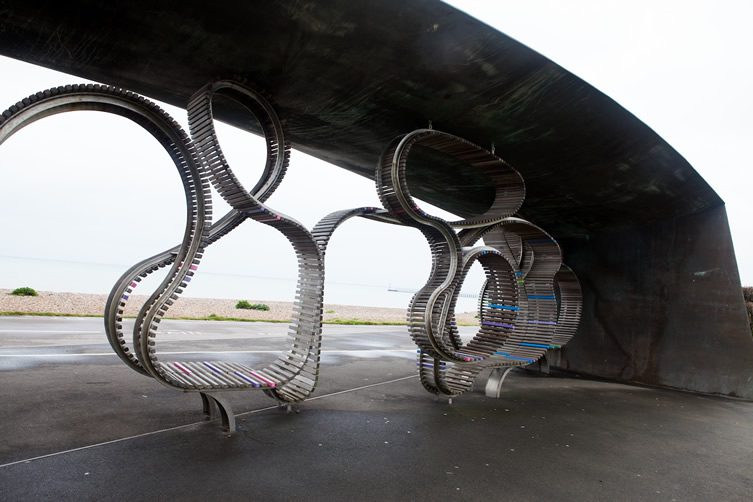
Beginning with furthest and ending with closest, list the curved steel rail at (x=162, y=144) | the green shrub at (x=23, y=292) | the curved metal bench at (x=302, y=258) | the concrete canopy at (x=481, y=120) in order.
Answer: the green shrub at (x=23, y=292) < the curved metal bench at (x=302, y=258) < the concrete canopy at (x=481, y=120) < the curved steel rail at (x=162, y=144)

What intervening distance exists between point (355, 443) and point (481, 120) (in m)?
3.94

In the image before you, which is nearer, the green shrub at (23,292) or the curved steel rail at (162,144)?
the curved steel rail at (162,144)

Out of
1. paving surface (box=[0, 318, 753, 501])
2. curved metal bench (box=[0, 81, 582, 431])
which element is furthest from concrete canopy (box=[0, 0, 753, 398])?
paving surface (box=[0, 318, 753, 501])

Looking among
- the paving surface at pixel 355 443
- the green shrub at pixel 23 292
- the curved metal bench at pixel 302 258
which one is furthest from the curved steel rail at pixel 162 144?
the green shrub at pixel 23 292

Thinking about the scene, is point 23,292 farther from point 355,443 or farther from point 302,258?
point 355,443

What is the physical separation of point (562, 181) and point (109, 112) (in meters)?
6.47

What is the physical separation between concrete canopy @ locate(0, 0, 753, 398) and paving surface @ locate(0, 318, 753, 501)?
2037 millimetres

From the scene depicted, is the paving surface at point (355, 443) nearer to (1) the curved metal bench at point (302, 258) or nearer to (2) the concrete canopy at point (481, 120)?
(1) the curved metal bench at point (302, 258)

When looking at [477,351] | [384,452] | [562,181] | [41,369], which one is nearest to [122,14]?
[384,452]

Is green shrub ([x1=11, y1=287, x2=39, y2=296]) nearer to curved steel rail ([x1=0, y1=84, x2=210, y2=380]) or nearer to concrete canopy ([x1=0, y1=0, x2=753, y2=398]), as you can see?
concrete canopy ([x1=0, y1=0, x2=753, y2=398])

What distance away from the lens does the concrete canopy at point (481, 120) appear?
421 cm

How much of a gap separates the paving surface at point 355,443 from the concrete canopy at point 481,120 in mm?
2037

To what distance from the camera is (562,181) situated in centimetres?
809

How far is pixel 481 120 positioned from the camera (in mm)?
6137
